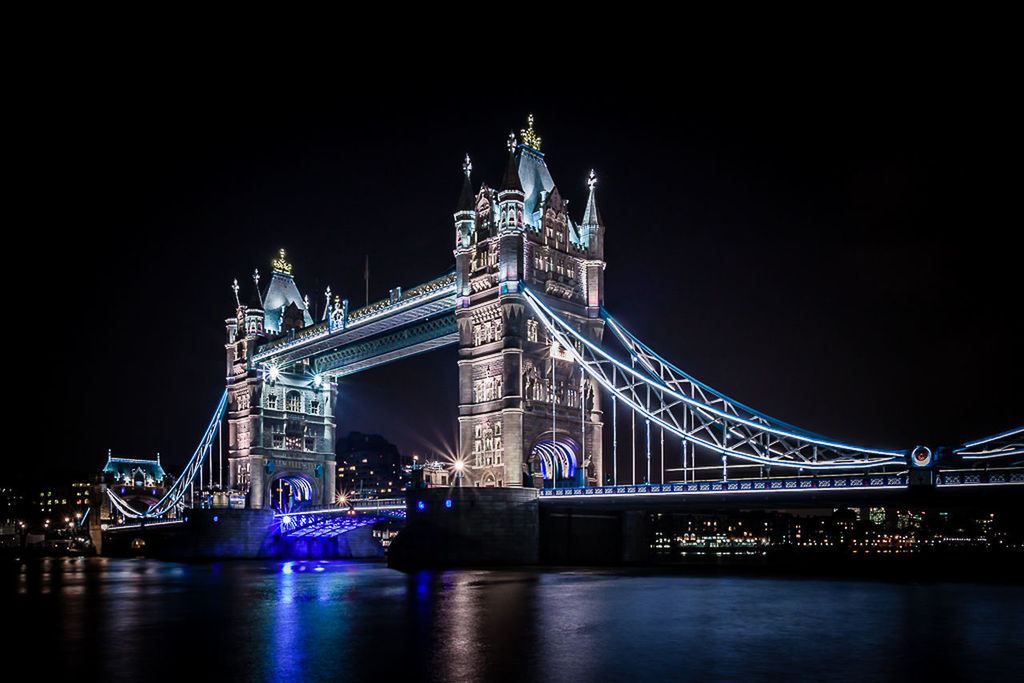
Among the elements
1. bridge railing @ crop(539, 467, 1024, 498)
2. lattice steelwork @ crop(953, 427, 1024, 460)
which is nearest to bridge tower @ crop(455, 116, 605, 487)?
bridge railing @ crop(539, 467, 1024, 498)

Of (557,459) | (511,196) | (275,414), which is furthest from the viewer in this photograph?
(275,414)

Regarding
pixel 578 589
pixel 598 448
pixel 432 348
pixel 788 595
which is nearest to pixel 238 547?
pixel 432 348

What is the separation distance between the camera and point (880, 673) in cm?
1992

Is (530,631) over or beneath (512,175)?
beneath

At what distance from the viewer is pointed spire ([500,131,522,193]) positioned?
56938 millimetres

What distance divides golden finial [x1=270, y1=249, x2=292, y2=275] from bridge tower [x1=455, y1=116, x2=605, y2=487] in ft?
128

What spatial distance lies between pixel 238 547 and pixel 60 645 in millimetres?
55399

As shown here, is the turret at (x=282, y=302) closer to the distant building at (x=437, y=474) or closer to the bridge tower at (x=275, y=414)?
the bridge tower at (x=275, y=414)

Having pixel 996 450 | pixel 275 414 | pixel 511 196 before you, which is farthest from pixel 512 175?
pixel 275 414

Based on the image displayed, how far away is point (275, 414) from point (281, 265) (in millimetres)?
16791

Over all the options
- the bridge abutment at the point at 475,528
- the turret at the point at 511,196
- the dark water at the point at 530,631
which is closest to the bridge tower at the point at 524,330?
the turret at the point at 511,196

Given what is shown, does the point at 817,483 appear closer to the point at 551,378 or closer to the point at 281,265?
the point at 551,378

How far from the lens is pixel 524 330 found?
56312mm

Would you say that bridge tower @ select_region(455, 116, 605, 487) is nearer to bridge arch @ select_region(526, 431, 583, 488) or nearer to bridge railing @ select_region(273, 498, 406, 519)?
bridge arch @ select_region(526, 431, 583, 488)
